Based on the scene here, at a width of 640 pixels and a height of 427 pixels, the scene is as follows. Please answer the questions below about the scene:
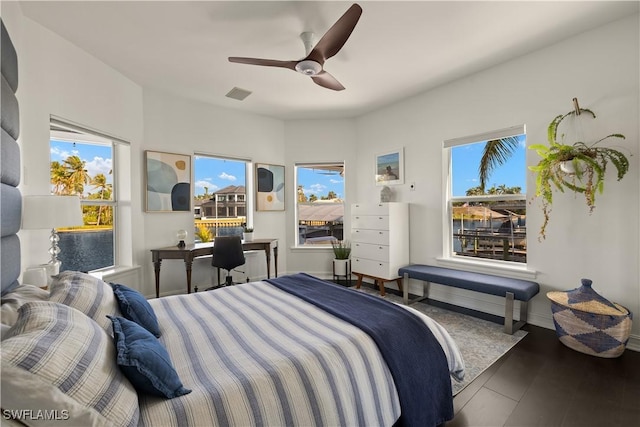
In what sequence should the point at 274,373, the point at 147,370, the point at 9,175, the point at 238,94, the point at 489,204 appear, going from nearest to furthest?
1. the point at 147,370
2. the point at 274,373
3. the point at 9,175
4. the point at 489,204
5. the point at 238,94

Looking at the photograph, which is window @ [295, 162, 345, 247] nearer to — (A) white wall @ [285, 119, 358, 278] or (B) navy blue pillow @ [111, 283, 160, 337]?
(A) white wall @ [285, 119, 358, 278]

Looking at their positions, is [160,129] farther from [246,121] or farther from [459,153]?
[459,153]

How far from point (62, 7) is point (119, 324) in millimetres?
2552

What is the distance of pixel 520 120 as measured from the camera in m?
3.00

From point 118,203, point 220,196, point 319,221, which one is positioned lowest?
point 319,221

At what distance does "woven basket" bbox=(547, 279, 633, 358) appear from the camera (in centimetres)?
219

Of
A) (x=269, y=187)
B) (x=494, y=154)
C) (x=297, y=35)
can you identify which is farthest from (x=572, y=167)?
(x=269, y=187)

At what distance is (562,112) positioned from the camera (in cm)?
273

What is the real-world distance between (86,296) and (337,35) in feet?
7.03

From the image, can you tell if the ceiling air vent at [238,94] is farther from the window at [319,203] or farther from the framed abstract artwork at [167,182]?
the window at [319,203]

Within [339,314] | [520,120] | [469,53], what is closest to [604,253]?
[520,120]

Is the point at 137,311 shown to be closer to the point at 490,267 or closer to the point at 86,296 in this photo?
the point at 86,296

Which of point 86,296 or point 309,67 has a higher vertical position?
point 309,67

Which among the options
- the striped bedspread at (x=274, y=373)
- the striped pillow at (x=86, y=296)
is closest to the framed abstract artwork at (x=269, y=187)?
the striped bedspread at (x=274, y=373)
